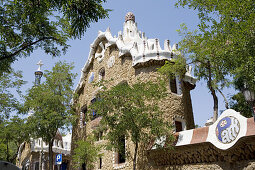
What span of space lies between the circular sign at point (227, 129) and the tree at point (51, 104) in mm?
10498

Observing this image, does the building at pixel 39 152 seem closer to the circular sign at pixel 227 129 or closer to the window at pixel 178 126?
the window at pixel 178 126

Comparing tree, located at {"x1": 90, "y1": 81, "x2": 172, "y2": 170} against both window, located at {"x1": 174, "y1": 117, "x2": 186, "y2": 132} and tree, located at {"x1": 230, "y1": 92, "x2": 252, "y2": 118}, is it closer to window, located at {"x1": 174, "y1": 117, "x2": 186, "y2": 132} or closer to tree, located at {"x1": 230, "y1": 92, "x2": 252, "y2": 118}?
window, located at {"x1": 174, "y1": 117, "x2": 186, "y2": 132}

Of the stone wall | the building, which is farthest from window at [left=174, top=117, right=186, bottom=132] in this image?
the building

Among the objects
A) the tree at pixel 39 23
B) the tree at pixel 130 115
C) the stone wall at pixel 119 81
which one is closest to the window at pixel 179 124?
the stone wall at pixel 119 81

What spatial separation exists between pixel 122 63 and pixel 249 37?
27.7 feet

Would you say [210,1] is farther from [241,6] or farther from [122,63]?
[122,63]

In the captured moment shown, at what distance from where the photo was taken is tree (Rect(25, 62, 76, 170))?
655 inches

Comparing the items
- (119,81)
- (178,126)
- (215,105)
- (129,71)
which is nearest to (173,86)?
(178,126)

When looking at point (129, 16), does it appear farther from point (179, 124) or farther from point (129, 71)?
point (179, 124)

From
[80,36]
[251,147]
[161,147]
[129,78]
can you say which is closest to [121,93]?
[161,147]

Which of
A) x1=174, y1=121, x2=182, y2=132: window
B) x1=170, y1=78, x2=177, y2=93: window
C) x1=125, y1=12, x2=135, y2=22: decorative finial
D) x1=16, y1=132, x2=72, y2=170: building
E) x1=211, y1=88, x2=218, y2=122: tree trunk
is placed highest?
x1=125, y1=12, x2=135, y2=22: decorative finial

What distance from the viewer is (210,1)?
970cm

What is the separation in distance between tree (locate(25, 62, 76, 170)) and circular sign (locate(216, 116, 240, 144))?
10.5 metres

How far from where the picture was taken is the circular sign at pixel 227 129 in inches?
353
